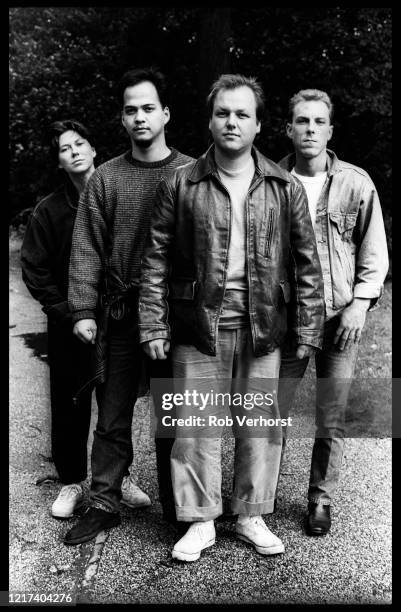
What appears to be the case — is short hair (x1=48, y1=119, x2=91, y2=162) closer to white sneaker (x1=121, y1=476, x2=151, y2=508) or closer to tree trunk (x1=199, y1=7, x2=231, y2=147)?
white sneaker (x1=121, y1=476, x2=151, y2=508)

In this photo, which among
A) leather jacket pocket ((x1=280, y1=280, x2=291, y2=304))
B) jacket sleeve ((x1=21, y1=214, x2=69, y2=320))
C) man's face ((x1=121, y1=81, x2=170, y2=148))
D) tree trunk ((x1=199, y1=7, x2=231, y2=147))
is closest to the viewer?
leather jacket pocket ((x1=280, y1=280, x2=291, y2=304))

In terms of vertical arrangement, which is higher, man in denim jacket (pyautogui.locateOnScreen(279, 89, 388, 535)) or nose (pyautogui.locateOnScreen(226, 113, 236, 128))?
nose (pyautogui.locateOnScreen(226, 113, 236, 128))

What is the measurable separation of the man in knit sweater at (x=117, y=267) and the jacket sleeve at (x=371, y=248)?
2.95ft

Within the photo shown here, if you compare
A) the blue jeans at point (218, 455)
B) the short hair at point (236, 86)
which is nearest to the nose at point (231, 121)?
the short hair at point (236, 86)

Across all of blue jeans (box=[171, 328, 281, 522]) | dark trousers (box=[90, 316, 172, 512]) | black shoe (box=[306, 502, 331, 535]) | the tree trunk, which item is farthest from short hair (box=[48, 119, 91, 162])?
the tree trunk

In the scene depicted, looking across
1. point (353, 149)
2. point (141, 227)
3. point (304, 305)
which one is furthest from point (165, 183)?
point (353, 149)

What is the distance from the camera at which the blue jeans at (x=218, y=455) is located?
308 centimetres

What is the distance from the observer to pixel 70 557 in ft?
10.6

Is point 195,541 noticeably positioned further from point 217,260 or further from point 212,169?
point 212,169

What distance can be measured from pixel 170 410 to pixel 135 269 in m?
0.70

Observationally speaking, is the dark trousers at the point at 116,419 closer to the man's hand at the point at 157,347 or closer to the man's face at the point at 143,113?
the man's hand at the point at 157,347

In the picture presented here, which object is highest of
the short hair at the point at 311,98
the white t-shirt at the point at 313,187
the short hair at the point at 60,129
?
the short hair at the point at 311,98

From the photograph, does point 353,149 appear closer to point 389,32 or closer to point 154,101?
point 389,32

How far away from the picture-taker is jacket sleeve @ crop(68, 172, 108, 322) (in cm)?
328
